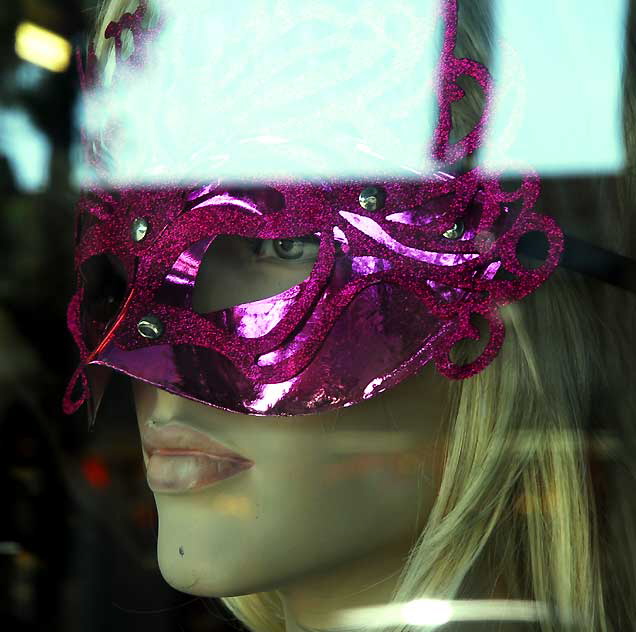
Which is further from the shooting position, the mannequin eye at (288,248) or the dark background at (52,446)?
the dark background at (52,446)

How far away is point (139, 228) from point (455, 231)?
28 cm

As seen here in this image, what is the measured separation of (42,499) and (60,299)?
32 centimetres

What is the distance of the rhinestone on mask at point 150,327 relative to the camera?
783mm

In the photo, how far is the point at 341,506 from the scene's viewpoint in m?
0.78

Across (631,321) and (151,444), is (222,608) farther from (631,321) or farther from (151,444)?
(631,321)

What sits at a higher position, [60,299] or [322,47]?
[322,47]

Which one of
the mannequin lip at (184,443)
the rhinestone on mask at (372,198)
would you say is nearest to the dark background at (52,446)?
the mannequin lip at (184,443)

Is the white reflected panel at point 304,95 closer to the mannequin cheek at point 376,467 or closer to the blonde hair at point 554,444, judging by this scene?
the blonde hair at point 554,444

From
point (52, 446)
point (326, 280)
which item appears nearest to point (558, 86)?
point (326, 280)

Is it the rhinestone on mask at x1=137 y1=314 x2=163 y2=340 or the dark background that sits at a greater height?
the rhinestone on mask at x1=137 y1=314 x2=163 y2=340

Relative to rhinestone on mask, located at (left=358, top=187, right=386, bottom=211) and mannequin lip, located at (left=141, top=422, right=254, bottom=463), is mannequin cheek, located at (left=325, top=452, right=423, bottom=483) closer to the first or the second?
mannequin lip, located at (left=141, top=422, right=254, bottom=463)

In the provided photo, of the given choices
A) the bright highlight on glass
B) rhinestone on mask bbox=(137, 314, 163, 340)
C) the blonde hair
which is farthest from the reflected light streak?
the bright highlight on glass

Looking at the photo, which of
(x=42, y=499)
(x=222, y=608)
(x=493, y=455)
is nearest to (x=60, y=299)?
(x=42, y=499)

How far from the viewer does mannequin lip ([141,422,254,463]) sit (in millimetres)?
784
